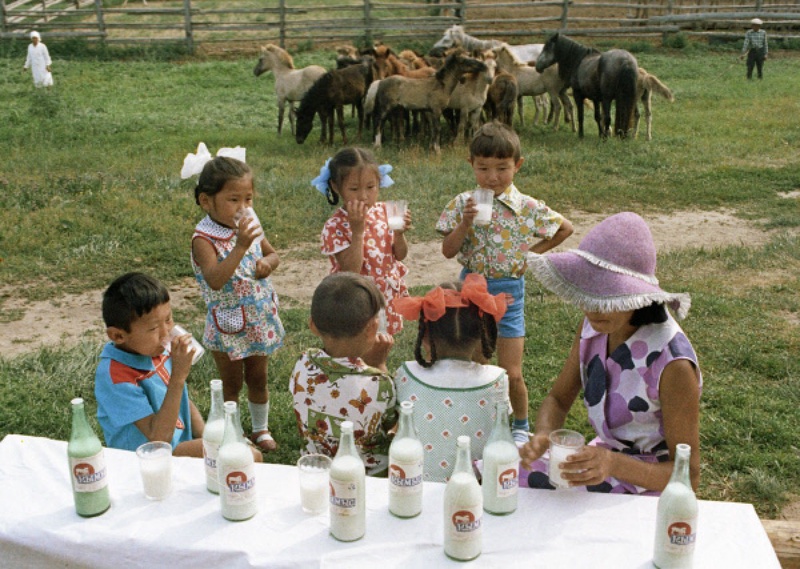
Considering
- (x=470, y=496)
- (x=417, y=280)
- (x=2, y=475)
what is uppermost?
(x=470, y=496)

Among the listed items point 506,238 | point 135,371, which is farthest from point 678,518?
point 506,238

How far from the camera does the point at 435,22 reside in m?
24.0

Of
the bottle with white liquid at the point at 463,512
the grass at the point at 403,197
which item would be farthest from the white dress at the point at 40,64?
the bottle with white liquid at the point at 463,512

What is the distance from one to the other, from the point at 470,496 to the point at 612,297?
897 mm

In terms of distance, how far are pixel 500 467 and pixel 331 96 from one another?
12.3m

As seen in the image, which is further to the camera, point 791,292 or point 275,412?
point 791,292

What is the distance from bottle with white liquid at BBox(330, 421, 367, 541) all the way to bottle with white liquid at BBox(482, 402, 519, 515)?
0.38m

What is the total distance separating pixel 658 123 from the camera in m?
15.1

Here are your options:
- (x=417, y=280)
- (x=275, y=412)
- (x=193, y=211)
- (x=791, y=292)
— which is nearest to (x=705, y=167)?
(x=791, y=292)

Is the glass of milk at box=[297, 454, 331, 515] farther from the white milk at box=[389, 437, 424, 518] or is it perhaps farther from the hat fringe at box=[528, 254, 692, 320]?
the hat fringe at box=[528, 254, 692, 320]

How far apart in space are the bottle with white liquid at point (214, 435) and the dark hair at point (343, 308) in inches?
26.1

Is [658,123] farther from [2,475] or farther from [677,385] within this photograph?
[2,475]

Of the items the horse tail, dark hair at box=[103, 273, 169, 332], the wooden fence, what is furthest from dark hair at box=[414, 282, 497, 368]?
the wooden fence

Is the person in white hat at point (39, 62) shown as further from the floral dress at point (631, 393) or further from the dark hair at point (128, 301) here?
the floral dress at point (631, 393)
